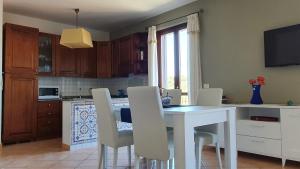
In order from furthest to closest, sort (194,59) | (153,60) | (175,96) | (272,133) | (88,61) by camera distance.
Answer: (88,61), (153,60), (194,59), (175,96), (272,133)

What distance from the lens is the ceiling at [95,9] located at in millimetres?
4582

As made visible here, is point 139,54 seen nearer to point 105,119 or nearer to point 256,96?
point 256,96

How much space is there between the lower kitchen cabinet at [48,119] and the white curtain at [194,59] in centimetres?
276

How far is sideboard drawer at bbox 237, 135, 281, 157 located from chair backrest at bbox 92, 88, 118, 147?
195 cm

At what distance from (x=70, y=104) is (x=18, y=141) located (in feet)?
4.74

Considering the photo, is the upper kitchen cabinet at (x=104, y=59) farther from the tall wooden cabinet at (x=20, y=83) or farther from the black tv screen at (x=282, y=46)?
the black tv screen at (x=282, y=46)

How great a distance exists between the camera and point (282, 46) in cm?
344

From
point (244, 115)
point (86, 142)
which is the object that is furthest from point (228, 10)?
point (86, 142)

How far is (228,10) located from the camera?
4.12 meters

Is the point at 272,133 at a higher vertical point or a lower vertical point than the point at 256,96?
lower

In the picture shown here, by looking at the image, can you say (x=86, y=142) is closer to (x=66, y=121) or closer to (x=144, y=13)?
(x=66, y=121)

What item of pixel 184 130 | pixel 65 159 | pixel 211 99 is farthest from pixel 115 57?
pixel 184 130

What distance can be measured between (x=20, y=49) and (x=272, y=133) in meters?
4.44

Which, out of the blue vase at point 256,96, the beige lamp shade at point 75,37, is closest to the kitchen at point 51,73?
the beige lamp shade at point 75,37
